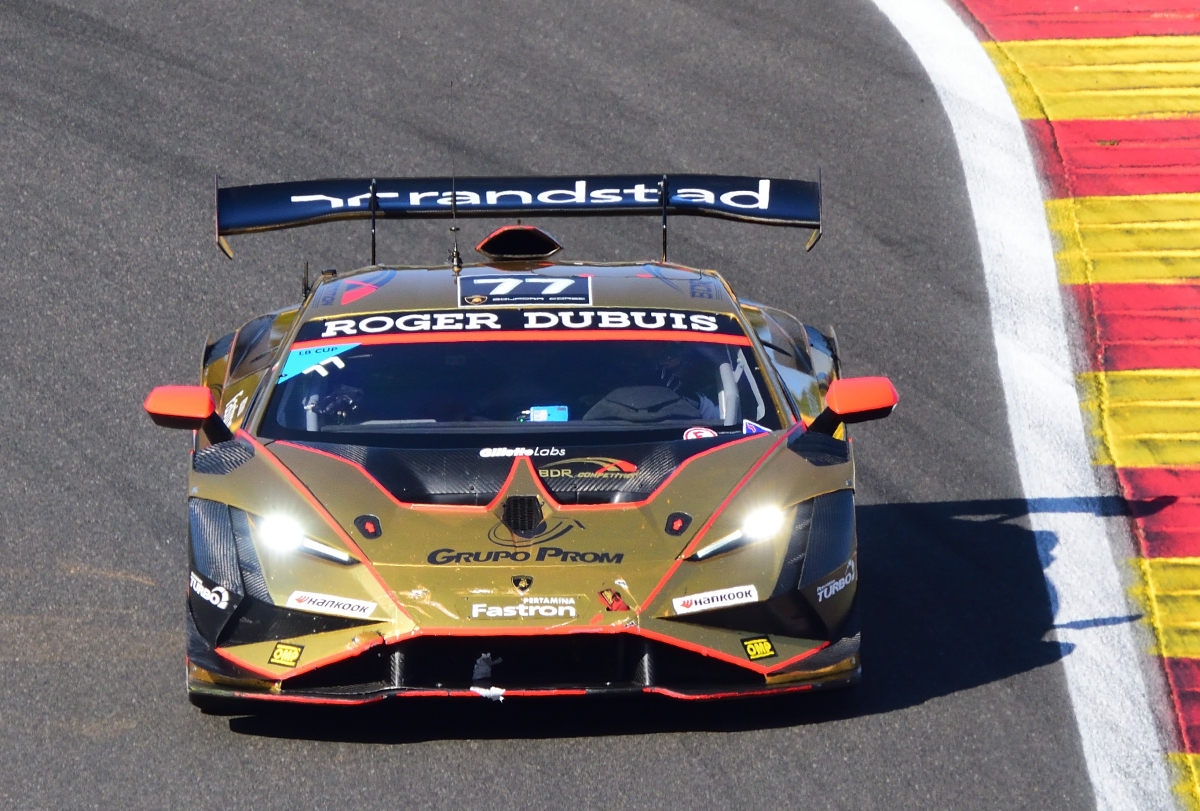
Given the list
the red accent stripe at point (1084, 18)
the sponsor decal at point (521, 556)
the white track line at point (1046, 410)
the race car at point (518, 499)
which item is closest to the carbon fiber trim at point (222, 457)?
the race car at point (518, 499)

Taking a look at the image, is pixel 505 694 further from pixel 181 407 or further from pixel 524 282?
pixel 524 282

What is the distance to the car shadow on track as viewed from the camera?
219 inches

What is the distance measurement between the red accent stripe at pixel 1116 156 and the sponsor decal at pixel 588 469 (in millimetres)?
6013

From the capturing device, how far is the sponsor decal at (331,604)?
5160 mm

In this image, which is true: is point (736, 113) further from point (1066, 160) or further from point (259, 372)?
point (259, 372)

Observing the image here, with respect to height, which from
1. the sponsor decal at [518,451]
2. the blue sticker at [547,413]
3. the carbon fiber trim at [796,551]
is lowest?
the carbon fiber trim at [796,551]

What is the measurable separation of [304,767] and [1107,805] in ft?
8.00

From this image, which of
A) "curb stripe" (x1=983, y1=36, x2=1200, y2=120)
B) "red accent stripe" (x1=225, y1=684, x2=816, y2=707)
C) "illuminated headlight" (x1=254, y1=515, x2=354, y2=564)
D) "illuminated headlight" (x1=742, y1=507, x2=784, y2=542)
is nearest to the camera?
"red accent stripe" (x1=225, y1=684, x2=816, y2=707)

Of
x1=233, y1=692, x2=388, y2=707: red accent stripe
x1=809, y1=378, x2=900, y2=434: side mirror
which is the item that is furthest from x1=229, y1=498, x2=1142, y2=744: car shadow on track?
x1=809, y1=378, x2=900, y2=434: side mirror

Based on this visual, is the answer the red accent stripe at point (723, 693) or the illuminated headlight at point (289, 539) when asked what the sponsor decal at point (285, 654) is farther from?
the red accent stripe at point (723, 693)

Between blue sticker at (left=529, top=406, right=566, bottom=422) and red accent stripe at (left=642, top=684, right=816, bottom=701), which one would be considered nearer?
red accent stripe at (left=642, top=684, right=816, bottom=701)

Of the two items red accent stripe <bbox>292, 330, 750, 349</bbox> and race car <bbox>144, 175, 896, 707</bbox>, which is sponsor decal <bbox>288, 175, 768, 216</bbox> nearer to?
race car <bbox>144, 175, 896, 707</bbox>

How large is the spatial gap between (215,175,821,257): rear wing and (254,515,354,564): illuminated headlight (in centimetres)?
228

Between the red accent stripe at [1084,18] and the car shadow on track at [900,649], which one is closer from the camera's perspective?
the car shadow on track at [900,649]
